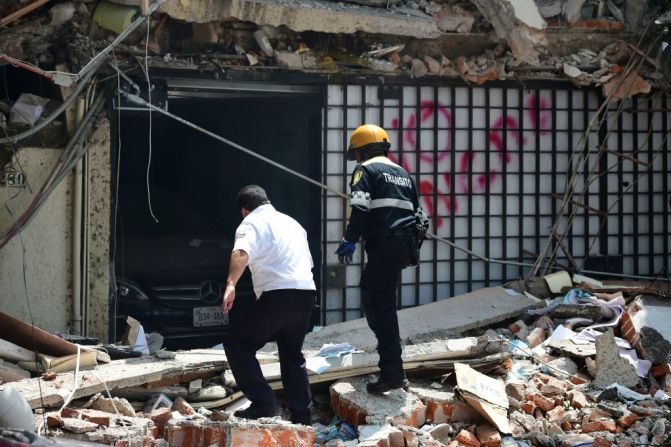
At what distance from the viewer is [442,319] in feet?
31.7

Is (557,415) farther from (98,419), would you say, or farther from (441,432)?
→ (98,419)

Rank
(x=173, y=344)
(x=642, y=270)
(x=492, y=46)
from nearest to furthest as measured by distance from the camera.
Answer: (x=173, y=344), (x=492, y=46), (x=642, y=270)

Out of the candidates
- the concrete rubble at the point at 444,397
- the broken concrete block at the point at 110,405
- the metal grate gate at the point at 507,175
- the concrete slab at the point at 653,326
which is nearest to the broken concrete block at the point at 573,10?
the metal grate gate at the point at 507,175

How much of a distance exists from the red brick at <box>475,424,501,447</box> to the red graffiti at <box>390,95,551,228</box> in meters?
3.42

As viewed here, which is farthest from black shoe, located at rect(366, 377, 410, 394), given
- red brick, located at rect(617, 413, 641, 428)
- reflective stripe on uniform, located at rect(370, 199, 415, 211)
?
red brick, located at rect(617, 413, 641, 428)

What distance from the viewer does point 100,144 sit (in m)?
9.48

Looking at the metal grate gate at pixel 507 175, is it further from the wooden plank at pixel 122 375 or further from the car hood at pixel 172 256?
the wooden plank at pixel 122 375

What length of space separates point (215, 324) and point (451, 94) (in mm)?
3280

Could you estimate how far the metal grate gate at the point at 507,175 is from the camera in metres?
10.4

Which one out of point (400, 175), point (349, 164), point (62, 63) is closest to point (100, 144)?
point (62, 63)

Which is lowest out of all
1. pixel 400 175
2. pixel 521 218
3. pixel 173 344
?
pixel 173 344

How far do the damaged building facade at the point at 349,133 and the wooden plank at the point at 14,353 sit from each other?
4.02ft

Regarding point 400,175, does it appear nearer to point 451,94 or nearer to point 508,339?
point 508,339

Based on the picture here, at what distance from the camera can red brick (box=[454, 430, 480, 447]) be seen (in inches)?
291
